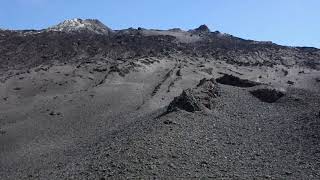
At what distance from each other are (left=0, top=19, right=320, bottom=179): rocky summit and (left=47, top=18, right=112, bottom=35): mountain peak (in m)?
9.43

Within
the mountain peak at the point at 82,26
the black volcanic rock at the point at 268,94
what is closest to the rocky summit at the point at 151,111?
the black volcanic rock at the point at 268,94

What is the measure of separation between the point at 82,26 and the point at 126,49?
18.9m

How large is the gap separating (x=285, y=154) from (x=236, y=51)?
136ft

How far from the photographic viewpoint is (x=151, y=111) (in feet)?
106

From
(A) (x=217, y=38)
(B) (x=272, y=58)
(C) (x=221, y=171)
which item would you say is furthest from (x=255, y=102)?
(A) (x=217, y=38)

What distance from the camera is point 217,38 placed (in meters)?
70.9

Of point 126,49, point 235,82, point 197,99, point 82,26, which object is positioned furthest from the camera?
point 82,26

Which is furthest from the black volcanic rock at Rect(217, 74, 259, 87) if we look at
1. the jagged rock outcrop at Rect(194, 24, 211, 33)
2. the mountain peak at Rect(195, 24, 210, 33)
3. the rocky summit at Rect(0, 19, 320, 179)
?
the mountain peak at Rect(195, 24, 210, 33)

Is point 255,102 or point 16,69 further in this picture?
point 16,69

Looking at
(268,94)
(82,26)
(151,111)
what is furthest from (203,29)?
(151,111)

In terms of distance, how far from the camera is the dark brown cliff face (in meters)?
54.4

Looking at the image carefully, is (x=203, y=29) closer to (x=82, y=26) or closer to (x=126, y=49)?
(x=82, y=26)

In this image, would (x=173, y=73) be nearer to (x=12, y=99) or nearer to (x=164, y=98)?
(x=164, y=98)

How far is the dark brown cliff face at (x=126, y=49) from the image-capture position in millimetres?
54363
